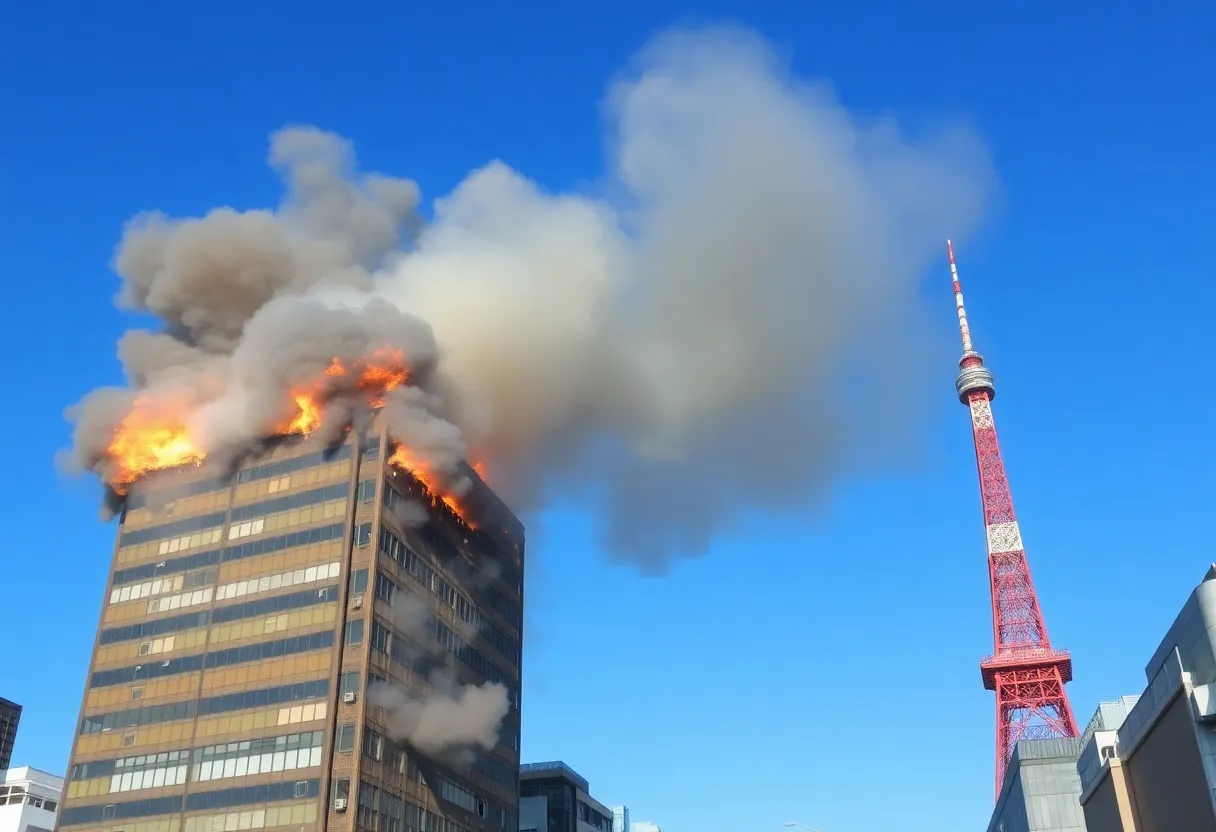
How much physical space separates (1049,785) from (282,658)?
137 ft

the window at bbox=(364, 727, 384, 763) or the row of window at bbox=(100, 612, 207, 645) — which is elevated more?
the row of window at bbox=(100, 612, 207, 645)

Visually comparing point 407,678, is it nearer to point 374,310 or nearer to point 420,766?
point 420,766

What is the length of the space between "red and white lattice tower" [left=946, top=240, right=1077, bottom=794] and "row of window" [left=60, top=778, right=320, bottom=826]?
195 feet

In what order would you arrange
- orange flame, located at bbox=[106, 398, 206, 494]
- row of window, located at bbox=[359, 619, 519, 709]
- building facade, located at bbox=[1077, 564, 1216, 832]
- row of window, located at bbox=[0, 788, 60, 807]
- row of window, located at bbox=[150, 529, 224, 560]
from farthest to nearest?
1. row of window, located at bbox=[0, 788, 60, 807]
2. orange flame, located at bbox=[106, 398, 206, 494]
3. row of window, located at bbox=[150, 529, 224, 560]
4. row of window, located at bbox=[359, 619, 519, 709]
5. building facade, located at bbox=[1077, 564, 1216, 832]

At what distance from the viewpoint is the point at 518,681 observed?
82312 mm

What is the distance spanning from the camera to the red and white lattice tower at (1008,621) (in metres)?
97.8

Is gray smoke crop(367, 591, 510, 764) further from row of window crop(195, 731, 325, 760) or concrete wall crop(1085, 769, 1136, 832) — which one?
concrete wall crop(1085, 769, 1136, 832)

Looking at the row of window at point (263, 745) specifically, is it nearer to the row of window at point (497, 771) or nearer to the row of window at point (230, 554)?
the row of window at point (230, 554)

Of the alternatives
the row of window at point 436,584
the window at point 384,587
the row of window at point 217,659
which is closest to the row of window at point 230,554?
the row of window at point 436,584

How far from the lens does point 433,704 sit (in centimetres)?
6712

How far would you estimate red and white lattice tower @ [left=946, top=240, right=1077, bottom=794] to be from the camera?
321ft

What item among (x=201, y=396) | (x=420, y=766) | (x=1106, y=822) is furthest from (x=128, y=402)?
(x=1106, y=822)

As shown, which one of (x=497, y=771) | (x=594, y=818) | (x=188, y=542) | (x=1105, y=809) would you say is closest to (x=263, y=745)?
(x=188, y=542)

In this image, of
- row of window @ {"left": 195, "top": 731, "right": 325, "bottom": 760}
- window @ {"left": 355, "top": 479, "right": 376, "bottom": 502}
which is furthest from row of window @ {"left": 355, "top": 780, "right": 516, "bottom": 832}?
window @ {"left": 355, "top": 479, "right": 376, "bottom": 502}
